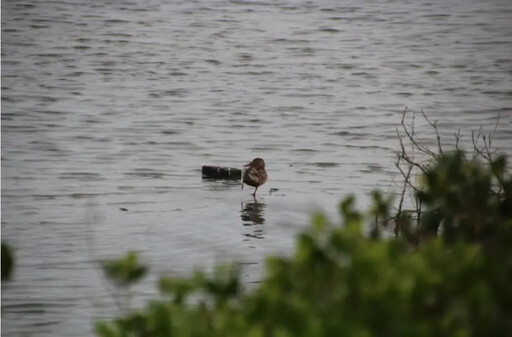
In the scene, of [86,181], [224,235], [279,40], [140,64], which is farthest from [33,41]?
[224,235]

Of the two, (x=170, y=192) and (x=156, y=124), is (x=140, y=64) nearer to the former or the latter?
(x=156, y=124)

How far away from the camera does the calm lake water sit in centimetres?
805

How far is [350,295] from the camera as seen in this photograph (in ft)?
7.40

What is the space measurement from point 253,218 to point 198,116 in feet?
15.7

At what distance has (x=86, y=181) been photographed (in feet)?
34.0

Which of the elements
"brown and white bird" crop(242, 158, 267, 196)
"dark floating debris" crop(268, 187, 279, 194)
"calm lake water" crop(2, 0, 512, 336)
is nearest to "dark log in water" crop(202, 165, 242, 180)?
"calm lake water" crop(2, 0, 512, 336)

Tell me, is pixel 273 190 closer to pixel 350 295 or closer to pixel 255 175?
pixel 255 175

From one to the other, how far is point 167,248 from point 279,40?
38.2 feet

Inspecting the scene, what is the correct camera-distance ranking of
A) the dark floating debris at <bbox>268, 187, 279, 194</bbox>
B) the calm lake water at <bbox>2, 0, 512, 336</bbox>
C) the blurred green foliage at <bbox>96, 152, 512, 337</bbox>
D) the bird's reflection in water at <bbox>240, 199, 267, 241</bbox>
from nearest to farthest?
1. the blurred green foliage at <bbox>96, 152, 512, 337</bbox>
2. the calm lake water at <bbox>2, 0, 512, 336</bbox>
3. the bird's reflection in water at <bbox>240, 199, 267, 241</bbox>
4. the dark floating debris at <bbox>268, 187, 279, 194</bbox>

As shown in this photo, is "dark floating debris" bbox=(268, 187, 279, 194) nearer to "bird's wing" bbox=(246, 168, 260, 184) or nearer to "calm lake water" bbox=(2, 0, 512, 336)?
"calm lake water" bbox=(2, 0, 512, 336)

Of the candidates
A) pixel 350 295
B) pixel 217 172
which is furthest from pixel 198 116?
pixel 350 295

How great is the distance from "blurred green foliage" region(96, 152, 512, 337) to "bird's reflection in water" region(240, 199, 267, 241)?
5740 millimetres

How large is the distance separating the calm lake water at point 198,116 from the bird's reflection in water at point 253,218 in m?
0.01

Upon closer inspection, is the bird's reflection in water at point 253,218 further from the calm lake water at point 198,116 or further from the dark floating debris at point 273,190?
the dark floating debris at point 273,190
